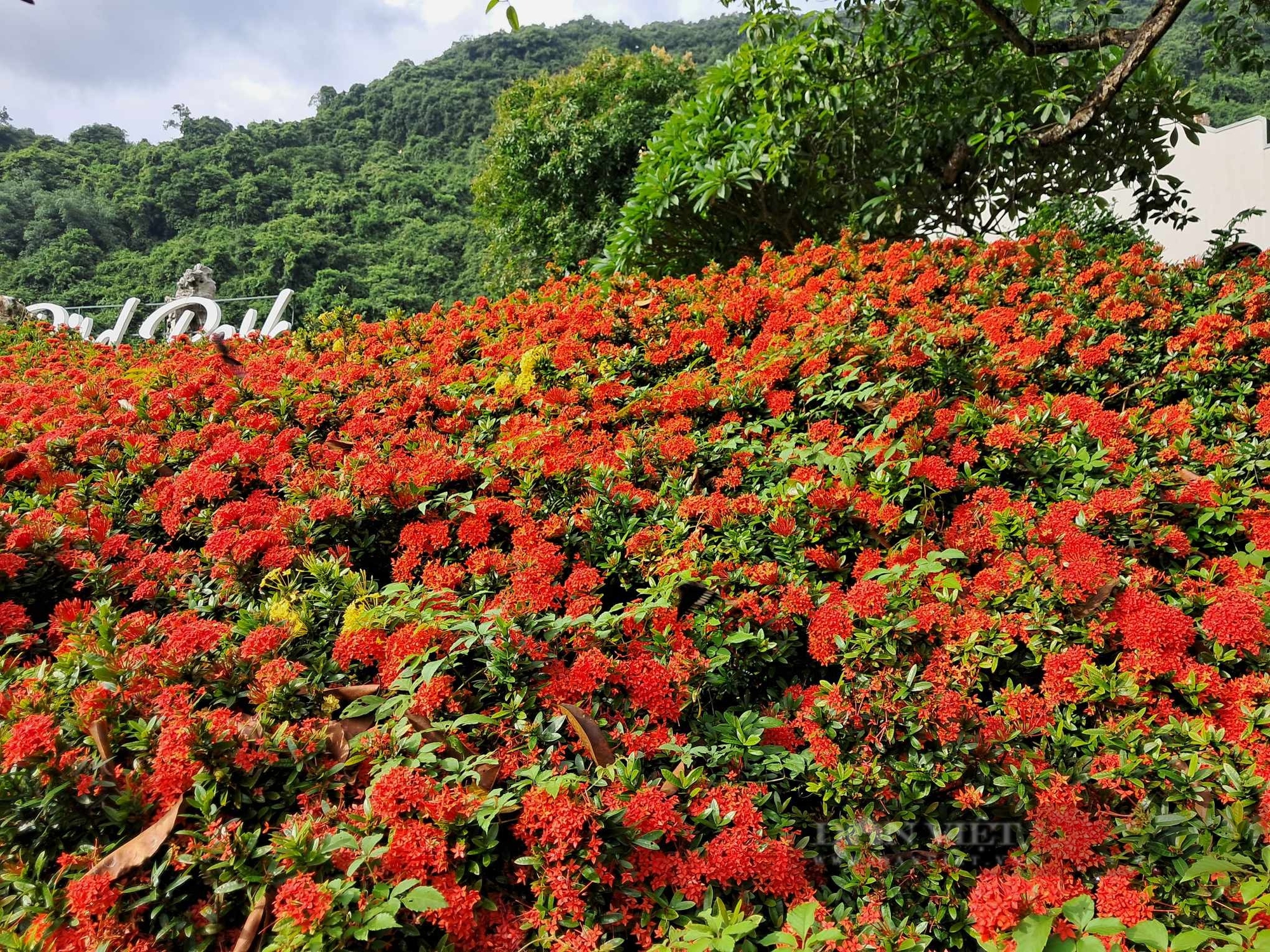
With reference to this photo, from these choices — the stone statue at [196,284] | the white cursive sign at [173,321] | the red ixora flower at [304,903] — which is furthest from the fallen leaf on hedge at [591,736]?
the stone statue at [196,284]

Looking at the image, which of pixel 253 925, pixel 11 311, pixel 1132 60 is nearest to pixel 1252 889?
pixel 253 925

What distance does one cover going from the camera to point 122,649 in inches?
58.5

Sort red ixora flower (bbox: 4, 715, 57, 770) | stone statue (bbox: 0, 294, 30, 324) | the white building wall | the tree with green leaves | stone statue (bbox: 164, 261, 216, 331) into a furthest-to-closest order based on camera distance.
Answer: stone statue (bbox: 164, 261, 216, 331)
the white building wall
stone statue (bbox: 0, 294, 30, 324)
the tree with green leaves
red ixora flower (bbox: 4, 715, 57, 770)

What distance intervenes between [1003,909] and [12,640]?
2.00 meters

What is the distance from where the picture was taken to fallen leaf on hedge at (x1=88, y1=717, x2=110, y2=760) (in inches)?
48.3

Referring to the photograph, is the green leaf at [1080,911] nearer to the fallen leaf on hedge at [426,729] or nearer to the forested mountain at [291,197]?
the fallen leaf on hedge at [426,729]

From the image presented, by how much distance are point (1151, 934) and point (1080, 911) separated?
0.08 meters

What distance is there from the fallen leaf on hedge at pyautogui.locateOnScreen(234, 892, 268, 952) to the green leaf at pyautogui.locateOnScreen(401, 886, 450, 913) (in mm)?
215

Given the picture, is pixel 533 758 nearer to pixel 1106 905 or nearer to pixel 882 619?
pixel 882 619

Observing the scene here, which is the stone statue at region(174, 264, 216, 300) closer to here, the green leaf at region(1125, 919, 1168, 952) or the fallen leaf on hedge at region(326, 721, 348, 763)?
the fallen leaf on hedge at region(326, 721, 348, 763)

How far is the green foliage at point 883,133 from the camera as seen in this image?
12.7ft

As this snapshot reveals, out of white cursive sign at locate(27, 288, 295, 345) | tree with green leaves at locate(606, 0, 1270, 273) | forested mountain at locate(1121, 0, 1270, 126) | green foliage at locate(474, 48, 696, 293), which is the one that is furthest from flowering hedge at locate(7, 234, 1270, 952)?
forested mountain at locate(1121, 0, 1270, 126)

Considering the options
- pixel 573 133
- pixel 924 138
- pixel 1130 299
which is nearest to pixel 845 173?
Result: pixel 924 138

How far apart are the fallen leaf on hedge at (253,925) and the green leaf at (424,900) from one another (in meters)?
0.22
